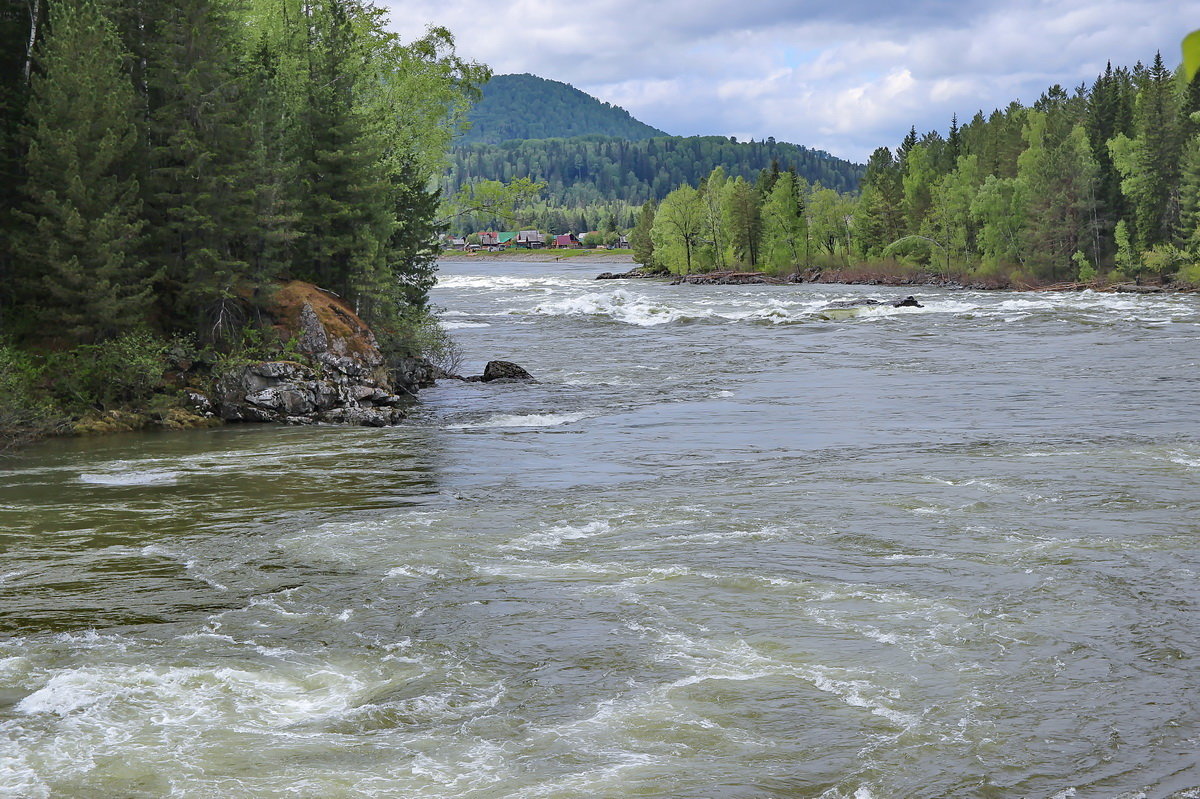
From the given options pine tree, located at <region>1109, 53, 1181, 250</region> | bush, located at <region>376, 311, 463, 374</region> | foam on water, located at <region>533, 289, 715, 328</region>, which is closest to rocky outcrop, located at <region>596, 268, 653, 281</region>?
foam on water, located at <region>533, 289, 715, 328</region>

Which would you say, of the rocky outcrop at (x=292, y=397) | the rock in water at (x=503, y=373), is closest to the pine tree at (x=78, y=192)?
the rocky outcrop at (x=292, y=397)

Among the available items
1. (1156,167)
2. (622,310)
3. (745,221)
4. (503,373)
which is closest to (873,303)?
(622,310)

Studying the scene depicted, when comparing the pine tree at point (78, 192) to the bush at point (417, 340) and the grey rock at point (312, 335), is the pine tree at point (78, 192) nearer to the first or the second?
the grey rock at point (312, 335)

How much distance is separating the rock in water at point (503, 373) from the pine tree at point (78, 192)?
1213 cm

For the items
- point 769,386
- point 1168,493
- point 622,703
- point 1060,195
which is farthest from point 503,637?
point 1060,195

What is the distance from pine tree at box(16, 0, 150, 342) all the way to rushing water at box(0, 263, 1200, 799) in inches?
147

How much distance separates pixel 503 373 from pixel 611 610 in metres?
24.1

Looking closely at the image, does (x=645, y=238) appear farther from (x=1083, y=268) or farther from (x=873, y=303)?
(x=873, y=303)

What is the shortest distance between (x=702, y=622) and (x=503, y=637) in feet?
7.28

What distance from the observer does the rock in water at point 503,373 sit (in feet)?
119

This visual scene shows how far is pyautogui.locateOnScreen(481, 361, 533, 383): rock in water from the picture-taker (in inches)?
1422

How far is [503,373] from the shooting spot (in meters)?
36.3

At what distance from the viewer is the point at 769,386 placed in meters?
34.2

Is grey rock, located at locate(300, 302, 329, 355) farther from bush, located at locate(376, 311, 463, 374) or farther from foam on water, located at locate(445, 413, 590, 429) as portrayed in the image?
foam on water, located at locate(445, 413, 590, 429)
